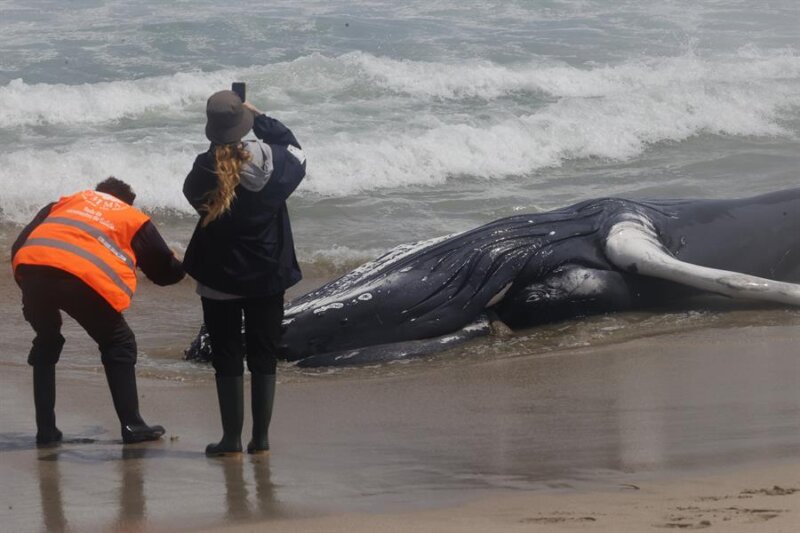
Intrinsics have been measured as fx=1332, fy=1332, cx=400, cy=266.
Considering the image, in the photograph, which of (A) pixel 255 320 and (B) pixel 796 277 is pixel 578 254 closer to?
(B) pixel 796 277

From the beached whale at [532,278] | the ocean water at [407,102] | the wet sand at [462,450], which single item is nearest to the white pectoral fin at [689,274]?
the beached whale at [532,278]

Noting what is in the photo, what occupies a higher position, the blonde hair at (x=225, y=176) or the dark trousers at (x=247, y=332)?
the blonde hair at (x=225, y=176)

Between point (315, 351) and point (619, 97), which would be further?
point (619, 97)

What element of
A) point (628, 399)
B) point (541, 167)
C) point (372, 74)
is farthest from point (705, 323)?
point (372, 74)

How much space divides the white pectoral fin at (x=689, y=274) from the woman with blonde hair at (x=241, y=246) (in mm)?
3478

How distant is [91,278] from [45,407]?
625 mm

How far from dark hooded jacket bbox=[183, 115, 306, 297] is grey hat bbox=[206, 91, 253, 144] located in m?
0.08

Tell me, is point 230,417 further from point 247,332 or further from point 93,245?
point 93,245

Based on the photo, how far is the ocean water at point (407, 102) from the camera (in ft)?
45.4

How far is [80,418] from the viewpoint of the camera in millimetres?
6453

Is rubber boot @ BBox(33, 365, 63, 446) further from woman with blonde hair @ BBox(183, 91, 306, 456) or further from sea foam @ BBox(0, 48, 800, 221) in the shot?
sea foam @ BBox(0, 48, 800, 221)

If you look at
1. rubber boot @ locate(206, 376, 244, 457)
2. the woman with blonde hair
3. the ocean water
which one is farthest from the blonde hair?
the ocean water

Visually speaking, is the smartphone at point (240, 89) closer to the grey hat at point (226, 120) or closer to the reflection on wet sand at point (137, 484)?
the grey hat at point (226, 120)

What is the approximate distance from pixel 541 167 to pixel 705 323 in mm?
7747
